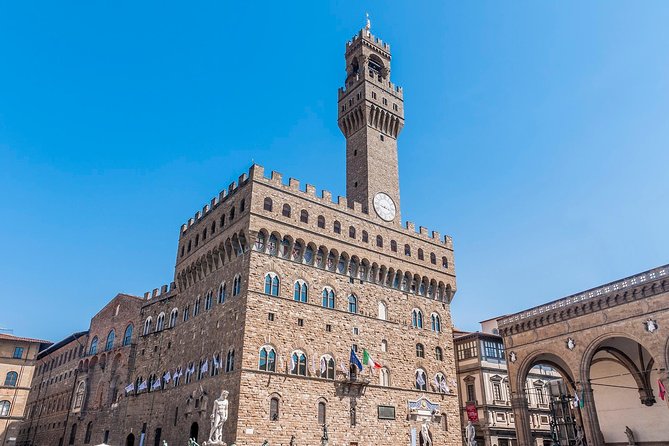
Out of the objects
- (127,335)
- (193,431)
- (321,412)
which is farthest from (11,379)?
(321,412)

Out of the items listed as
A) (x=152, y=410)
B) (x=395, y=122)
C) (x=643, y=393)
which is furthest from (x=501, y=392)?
(x=152, y=410)

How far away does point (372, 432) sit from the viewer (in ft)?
119

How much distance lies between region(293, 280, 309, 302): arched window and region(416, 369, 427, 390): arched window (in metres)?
11.9

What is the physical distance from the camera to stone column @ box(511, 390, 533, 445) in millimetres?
39000

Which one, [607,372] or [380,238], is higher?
[380,238]

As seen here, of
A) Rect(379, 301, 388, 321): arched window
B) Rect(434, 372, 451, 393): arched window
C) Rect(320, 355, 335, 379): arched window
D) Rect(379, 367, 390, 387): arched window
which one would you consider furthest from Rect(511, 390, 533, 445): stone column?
Rect(320, 355, 335, 379): arched window

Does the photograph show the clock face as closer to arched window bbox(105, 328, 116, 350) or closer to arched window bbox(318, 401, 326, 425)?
arched window bbox(318, 401, 326, 425)

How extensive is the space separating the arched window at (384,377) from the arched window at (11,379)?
145 feet

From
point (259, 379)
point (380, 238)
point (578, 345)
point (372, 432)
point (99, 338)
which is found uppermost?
point (380, 238)

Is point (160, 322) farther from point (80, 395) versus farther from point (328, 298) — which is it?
point (328, 298)

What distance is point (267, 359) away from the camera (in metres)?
33.3

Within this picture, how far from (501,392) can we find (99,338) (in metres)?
42.7

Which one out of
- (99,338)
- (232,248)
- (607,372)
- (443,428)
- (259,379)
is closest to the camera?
(259,379)

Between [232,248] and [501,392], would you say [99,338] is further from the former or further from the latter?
[501,392]
